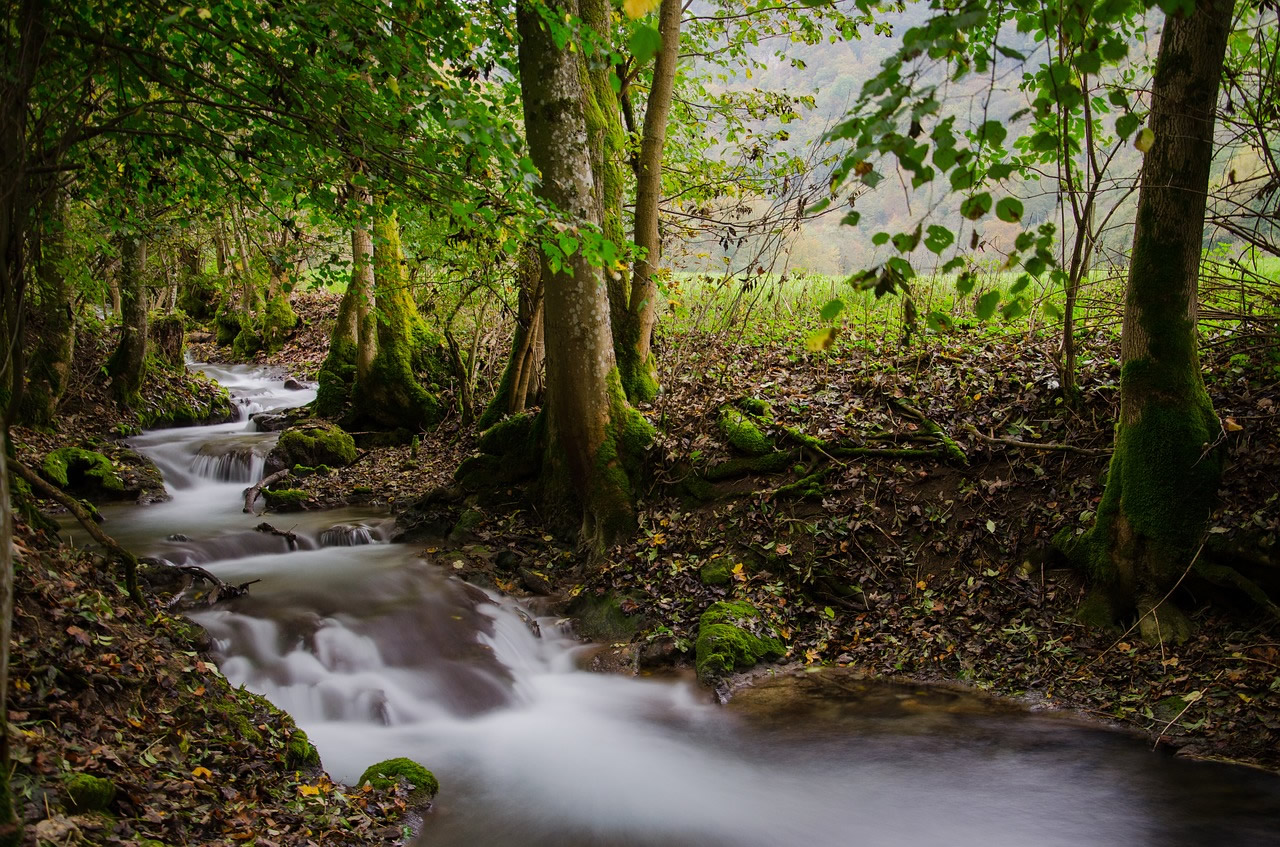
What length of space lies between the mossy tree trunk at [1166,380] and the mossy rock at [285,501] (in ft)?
33.5

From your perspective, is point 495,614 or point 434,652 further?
point 495,614

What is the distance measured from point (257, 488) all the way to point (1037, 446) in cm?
1079

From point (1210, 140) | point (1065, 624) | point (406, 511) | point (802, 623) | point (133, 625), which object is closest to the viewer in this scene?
point (133, 625)

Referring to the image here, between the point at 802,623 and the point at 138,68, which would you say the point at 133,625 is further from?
the point at 802,623

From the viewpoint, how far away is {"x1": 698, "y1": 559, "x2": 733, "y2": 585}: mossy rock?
7.42m

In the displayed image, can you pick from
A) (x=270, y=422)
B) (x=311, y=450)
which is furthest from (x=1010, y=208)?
(x=270, y=422)

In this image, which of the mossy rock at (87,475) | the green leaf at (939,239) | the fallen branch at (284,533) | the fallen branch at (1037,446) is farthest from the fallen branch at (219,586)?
the green leaf at (939,239)

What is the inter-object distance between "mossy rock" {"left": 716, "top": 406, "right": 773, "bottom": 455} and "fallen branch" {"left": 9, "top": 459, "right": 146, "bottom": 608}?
551 cm

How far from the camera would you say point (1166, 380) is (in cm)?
562

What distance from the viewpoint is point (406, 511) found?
34.2 ft

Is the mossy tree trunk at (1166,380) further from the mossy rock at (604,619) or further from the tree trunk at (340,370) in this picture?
the tree trunk at (340,370)

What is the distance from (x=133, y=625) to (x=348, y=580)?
3.53 meters

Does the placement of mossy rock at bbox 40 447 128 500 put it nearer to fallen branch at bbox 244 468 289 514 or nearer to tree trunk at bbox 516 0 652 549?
fallen branch at bbox 244 468 289 514

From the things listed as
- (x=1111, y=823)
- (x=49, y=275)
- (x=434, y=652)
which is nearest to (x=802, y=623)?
(x=1111, y=823)
